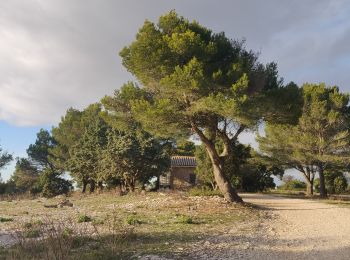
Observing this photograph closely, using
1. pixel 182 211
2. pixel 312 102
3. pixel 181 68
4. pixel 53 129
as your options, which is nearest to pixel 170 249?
pixel 182 211

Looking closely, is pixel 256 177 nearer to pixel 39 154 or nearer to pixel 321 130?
pixel 321 130

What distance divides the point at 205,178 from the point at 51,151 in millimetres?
20973

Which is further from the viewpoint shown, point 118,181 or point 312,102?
point 118,181

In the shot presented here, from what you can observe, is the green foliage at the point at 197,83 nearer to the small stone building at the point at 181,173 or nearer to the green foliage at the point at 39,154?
the small stone building at the point at 181,173

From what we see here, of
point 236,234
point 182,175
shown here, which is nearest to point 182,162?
point 182,175

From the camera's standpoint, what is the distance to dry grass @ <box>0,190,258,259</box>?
720 cm

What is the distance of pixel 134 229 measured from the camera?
441 inches

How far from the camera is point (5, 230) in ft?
39.3

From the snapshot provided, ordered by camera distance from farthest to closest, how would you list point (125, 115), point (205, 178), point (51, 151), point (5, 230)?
point (51, 151) → point (205, 178) → point (125, 115) → point (5, 230)

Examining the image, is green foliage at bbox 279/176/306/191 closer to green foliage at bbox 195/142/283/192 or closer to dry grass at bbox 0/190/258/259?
green foliage at bbox 195/142/283/192

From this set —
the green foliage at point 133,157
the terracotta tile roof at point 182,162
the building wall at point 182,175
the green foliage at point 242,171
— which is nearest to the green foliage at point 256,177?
the green foliage at point 242,171

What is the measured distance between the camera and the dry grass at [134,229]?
7.20 m

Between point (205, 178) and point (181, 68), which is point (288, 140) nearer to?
point (205, 178)

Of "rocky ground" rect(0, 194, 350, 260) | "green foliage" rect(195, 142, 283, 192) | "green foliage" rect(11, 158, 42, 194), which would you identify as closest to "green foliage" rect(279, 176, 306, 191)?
"green foliage" rect(195, 142, 283, 192)
